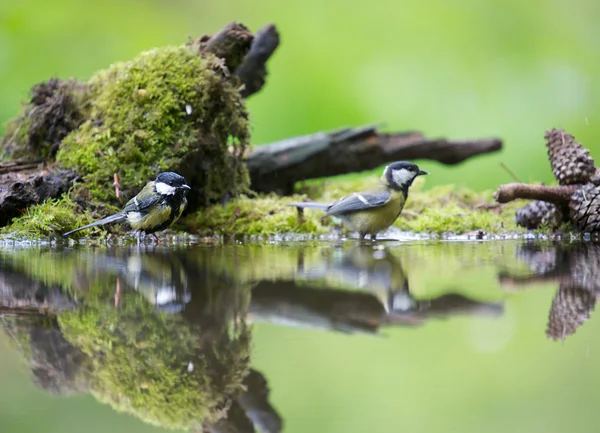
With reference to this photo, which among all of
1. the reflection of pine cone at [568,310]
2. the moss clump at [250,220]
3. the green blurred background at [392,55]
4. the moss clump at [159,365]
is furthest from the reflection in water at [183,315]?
the green blurred background at [392,55]

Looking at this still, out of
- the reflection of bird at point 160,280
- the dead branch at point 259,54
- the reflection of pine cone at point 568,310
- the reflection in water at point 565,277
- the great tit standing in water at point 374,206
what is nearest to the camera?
the reflection of pine cone at point 568,310

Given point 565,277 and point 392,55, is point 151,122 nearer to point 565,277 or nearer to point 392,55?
point 565,277

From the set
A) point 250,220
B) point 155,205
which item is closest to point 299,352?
point 155,205

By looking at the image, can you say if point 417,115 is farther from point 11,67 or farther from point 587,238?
point 11,67

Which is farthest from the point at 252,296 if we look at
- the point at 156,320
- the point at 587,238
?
the point at 587,238

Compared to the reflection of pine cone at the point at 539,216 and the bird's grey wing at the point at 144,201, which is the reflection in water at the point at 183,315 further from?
the reflection of pine cone at the point at 539,216

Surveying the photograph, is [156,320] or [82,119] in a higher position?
[82,119]

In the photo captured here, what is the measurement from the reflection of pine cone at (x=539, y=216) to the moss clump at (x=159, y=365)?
132 inches

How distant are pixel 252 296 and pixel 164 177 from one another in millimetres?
1969

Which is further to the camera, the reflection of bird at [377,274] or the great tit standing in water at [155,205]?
the great tit standing in water at [155,205]

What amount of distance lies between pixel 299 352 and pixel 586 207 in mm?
3313

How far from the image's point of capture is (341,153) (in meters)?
5.47

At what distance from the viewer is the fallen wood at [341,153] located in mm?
5363

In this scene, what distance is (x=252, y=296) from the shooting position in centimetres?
204
